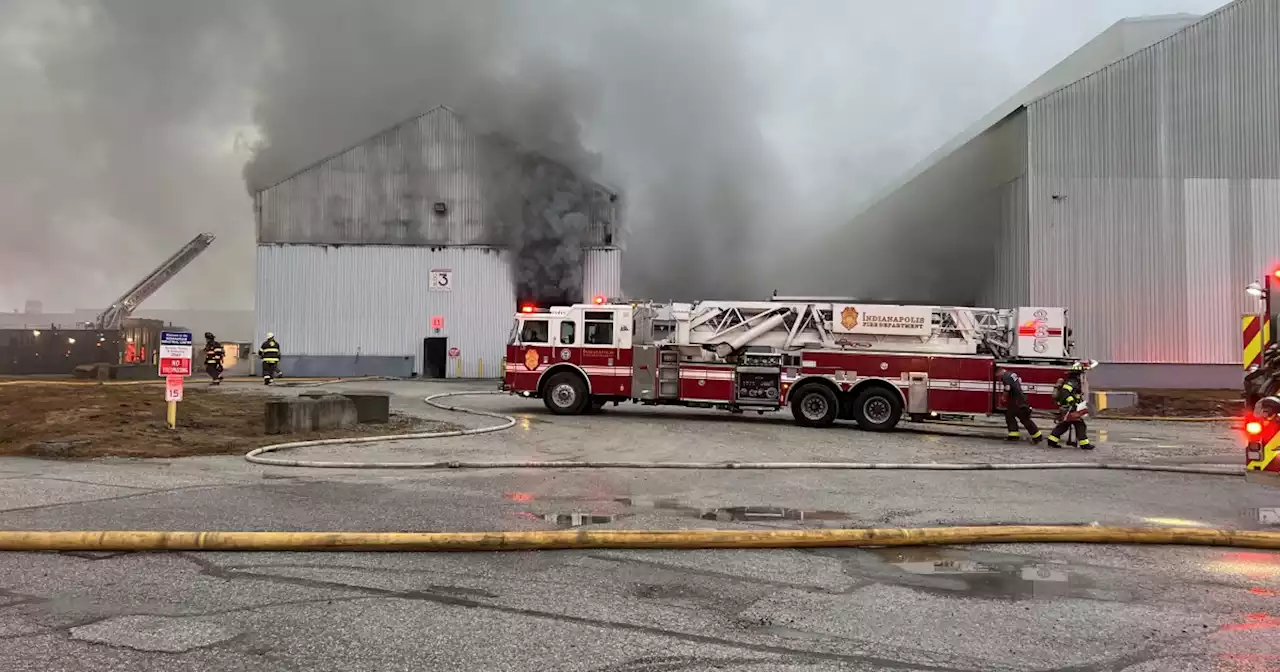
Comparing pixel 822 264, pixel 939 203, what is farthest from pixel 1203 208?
pixel 822 264

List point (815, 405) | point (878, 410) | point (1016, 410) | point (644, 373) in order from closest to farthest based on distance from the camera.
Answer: point (1016, 410) → point (878, 410) → point (815, 405) → point (644, 373)

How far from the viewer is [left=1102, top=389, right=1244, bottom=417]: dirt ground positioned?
18.7 meters

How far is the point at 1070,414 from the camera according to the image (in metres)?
11.8

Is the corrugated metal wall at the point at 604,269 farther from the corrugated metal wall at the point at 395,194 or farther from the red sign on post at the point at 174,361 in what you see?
the red sign on post at the point at 174,361

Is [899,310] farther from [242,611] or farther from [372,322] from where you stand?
[372,322]

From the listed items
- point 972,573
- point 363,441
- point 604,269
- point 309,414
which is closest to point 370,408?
point 309,414

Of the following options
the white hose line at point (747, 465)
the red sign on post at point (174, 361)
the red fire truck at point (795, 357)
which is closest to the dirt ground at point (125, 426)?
the red sign on post at point (174, 361)

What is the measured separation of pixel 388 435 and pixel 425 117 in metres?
19.5

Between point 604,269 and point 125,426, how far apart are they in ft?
59.9

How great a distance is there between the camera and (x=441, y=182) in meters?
28.2

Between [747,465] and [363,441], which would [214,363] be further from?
[747,465]

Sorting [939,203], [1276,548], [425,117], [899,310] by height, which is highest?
[425,117]

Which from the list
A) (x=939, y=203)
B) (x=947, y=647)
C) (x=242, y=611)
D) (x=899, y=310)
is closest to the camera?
(x=947, y=647)

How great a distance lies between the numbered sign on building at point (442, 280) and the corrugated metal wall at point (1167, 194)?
19.9 metres
